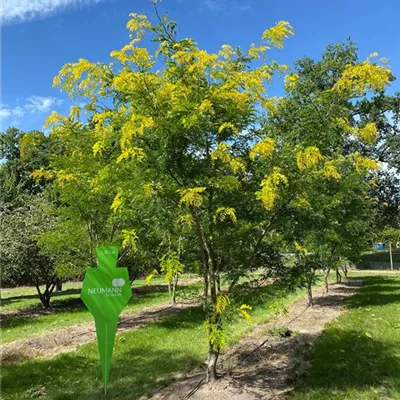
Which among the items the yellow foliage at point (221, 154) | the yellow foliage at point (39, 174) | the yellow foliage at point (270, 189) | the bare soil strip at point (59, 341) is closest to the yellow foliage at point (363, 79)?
the yellow foliage at point (270, 189)

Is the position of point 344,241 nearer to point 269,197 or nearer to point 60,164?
point 60,164

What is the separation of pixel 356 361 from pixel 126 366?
368 cm

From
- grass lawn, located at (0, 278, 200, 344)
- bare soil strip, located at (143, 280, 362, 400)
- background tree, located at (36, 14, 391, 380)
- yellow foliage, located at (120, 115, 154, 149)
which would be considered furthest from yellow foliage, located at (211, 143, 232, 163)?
grass lawn, located at (0, 278, 200, 344)

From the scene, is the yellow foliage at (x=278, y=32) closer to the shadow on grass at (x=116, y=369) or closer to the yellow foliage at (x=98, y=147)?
the yellow foliage at (x=98, y=147)

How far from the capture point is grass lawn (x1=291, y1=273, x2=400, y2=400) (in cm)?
487

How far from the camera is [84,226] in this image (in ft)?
35.1

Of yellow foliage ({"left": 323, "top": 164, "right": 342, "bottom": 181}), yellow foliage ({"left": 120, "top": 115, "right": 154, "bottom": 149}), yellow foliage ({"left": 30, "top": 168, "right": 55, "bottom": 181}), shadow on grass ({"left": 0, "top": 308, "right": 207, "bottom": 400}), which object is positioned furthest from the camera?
yellow foliage ({"left": 30, "top": 168, "right": 55, "bottom": 181})

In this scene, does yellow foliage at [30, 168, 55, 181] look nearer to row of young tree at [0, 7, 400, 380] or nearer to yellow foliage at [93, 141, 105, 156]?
row of young tree at [0, 7, 400, 380]

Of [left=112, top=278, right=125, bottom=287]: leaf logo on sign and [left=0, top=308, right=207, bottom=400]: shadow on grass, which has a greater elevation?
[left=112, top=278, right=125, bottom=287]: leaf logo on sign

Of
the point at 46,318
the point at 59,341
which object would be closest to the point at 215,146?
the point at 59,341

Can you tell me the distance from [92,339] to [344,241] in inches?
343

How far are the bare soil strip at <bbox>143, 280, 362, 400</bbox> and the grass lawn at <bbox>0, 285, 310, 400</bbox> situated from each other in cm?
43

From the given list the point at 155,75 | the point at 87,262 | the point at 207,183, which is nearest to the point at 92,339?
the point at 87,262

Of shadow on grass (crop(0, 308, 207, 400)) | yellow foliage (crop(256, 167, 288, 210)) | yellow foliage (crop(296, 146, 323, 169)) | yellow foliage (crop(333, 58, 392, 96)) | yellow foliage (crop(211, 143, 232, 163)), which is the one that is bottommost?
shadow on grass (crop(0, 308, 207, 400))
